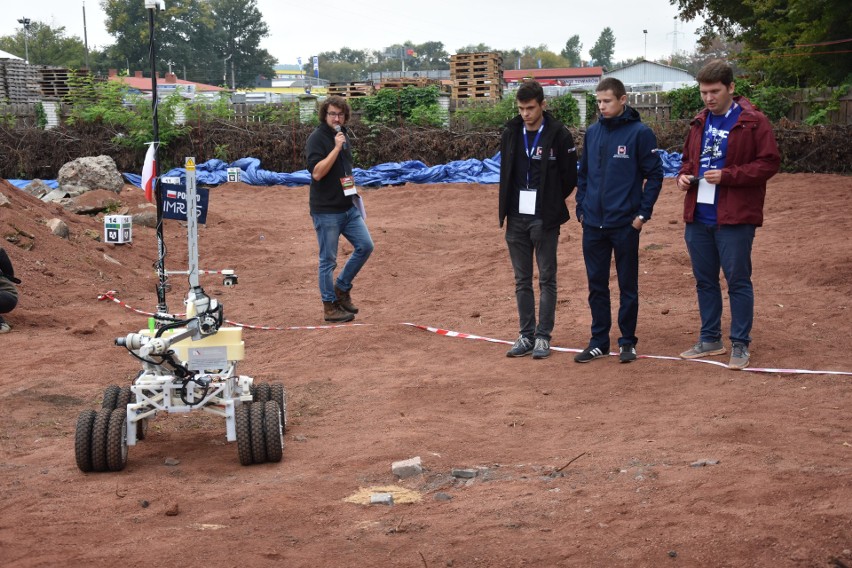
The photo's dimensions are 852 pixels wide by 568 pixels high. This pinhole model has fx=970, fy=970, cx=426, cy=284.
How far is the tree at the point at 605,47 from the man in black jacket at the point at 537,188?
142 m

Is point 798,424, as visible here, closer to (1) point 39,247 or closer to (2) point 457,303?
(2) point 457,303

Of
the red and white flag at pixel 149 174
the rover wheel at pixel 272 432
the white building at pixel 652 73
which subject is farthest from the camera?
the white building at pixel 652 73

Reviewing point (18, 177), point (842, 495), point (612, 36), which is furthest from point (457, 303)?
point (612, 36)

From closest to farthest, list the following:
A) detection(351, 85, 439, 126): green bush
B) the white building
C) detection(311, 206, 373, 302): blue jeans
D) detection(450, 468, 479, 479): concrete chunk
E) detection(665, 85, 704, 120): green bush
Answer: detection(450, 468, 479, 479): concrete chunk → detection(311, 206, 373, 302): blue jeans → detection(665, 85, 704, 120): green bush → detection(351, 85, 439, 126): green bush → the white building

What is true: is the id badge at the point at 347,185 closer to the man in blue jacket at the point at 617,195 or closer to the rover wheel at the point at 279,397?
the man in blue jacket at the point at 617,195

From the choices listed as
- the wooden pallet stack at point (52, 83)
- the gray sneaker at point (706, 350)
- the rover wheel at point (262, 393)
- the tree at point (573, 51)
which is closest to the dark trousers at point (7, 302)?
the rover wheel at point (262, 393)

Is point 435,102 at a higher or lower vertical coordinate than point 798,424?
higher

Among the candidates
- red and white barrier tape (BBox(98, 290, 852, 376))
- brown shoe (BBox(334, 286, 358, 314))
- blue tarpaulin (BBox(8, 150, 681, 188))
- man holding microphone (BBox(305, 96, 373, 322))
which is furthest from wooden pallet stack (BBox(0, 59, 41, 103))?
man holding microphone (BBox(305, 96, 373, 322))

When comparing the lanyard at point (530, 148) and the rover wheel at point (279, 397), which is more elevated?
the lanyard at point (530, 148)

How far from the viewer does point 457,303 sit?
10844 mm

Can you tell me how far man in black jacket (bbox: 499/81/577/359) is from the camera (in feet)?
25.0

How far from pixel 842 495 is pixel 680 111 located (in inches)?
847

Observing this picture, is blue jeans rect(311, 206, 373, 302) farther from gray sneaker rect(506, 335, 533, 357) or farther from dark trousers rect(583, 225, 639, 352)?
dark trousers rect(583, 225, 639, 352)

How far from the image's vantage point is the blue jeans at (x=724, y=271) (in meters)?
7.04
